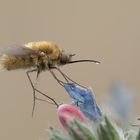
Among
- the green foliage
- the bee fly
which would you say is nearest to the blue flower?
the green foliage

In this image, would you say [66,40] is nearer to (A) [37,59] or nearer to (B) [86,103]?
(A) [37,59]

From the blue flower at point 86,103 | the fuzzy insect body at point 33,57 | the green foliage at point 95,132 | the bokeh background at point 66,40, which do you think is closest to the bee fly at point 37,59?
the fuzzy insect body at point 33,57

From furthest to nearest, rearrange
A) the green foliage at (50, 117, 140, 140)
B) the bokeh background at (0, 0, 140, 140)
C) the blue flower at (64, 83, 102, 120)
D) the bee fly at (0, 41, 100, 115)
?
the bokeh background at (0, 0, 140, 140) → the bee fly at (0, 41, 100, 115) → the blue flower at (64, 83, 102, 120) → the green foliage at (50, 117, 140, 140)

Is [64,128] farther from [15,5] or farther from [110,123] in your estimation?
[15,5]

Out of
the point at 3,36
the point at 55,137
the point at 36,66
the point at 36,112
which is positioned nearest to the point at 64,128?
the point at 55,137

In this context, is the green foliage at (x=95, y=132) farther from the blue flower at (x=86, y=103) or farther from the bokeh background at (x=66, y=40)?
the bokeh background at (x=66, y=40)

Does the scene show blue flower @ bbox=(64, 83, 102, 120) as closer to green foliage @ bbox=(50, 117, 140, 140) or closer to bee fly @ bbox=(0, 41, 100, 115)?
green foliage @ bbox=(50, 117, 140, 140)
